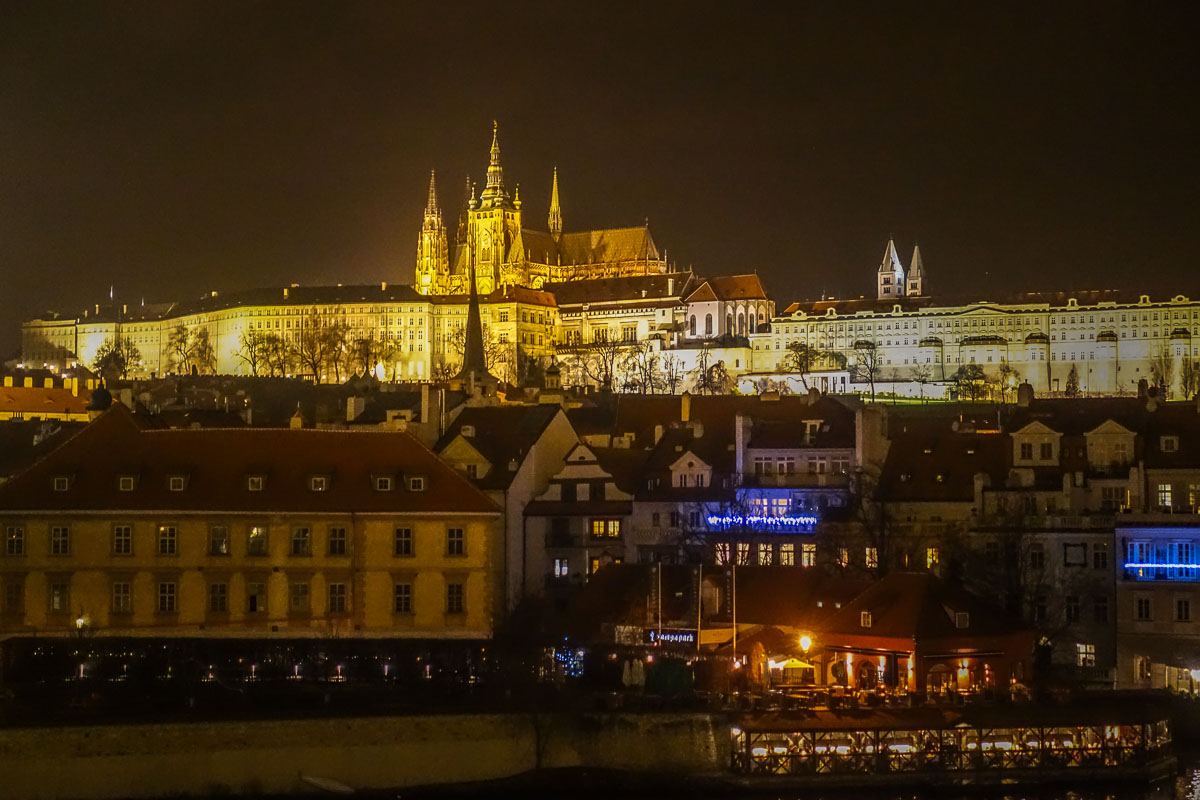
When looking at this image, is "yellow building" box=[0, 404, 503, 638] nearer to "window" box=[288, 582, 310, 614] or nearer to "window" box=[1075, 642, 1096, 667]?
"window" box=[288, 582, 310, 614]

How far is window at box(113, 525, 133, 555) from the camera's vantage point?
57.6 m

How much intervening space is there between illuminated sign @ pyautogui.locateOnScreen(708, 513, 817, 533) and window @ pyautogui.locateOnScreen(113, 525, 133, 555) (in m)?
18.8

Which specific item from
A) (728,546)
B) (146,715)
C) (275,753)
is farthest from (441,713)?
(728,546)

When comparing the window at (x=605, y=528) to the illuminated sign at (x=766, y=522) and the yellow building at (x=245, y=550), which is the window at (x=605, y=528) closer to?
the illuminated sign at (x=766, y=522)

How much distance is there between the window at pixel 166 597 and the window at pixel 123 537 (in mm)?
1569

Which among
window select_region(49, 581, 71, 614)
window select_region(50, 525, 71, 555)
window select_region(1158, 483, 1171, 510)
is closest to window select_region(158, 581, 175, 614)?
window select_region(49, 581, 71, 614)

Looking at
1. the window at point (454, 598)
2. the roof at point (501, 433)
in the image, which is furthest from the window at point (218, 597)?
the roof at point (501, 433)

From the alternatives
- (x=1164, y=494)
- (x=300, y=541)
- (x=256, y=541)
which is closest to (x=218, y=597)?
(x=256, y=541)

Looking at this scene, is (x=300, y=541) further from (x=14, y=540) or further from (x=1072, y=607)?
(x=1072, y=607)

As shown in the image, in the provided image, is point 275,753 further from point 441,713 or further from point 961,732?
point 961,732

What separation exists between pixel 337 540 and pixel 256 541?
2391mm

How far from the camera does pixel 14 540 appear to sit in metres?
57.3

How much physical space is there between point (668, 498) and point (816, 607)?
11.5 m

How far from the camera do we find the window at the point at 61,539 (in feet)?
188
